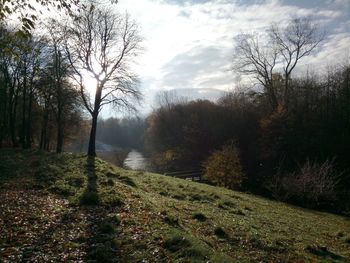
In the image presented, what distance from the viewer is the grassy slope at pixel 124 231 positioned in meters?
8.20

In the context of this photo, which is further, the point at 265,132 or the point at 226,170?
the point at 265,132

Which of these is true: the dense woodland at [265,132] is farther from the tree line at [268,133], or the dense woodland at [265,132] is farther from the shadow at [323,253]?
the shadow at [323,253]

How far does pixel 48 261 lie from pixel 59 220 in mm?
2873

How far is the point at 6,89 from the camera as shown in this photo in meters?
36.4

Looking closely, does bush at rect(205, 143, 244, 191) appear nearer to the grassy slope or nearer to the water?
the water

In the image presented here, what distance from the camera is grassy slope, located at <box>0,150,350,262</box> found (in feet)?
26.9

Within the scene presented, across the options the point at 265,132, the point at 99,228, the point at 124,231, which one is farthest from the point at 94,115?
the point at 265,132

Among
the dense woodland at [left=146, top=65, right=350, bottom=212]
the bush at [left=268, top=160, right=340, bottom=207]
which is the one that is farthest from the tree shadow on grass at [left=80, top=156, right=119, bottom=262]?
the dense woodland at [left=146, top=65, right=350, bottom=212]

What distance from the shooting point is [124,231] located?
969 cm

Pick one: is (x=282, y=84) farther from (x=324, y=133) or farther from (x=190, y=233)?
(x=190, y=233)

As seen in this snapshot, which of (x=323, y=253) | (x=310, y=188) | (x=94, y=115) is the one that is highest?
(x=94, y=115)

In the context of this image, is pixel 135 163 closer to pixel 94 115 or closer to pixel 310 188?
pixel 94 115

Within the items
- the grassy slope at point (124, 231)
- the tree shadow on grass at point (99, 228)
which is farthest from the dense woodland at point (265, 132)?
the tree shadow on grass at point (99, 228)

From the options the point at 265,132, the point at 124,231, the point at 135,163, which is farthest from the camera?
the point at 135,163
